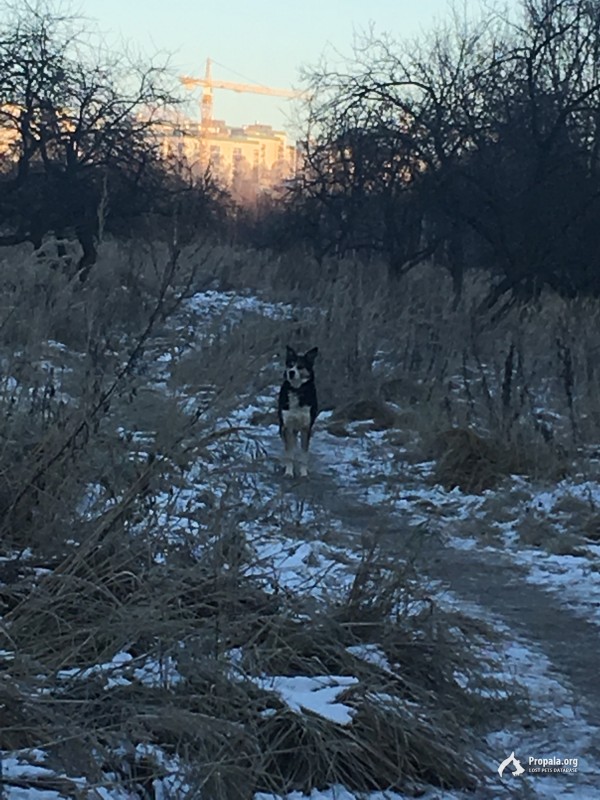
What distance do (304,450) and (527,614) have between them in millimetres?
3978

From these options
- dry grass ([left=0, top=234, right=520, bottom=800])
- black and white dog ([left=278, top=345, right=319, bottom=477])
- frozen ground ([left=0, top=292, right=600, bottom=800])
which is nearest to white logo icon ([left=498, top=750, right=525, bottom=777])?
frozen ground ([left=0, top=292, right=600, bottom=800])

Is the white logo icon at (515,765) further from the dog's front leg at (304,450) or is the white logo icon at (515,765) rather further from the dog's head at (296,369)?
the dog's head at (296,369)

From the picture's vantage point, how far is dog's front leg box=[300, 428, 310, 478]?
909 centimetres

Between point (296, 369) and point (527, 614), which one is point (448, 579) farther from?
point (296, 369)

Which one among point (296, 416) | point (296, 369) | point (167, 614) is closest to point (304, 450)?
point (296, 416)

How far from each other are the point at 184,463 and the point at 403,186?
16.2 meters

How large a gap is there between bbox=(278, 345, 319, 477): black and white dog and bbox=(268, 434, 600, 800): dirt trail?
41.2 inches

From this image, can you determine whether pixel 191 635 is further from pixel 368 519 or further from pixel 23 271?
pixel 368 519

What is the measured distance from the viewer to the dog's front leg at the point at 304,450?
9086mm

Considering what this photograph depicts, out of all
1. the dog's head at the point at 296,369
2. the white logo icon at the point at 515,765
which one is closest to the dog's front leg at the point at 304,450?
the dog's head at the point at 296,369

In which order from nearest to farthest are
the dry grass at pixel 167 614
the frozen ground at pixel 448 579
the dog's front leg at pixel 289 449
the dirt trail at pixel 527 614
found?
1. the dry grass at pixel 167 614
2. the frozen ground at pixel 448 579
3. the dirt trail at pixel 527 614
4. the dog's front leg at pixel 289 449

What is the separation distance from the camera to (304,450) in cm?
938

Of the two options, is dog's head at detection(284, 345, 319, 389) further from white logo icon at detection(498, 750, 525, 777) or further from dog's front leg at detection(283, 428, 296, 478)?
white logo icon at detection(498, 750, 525, 777)

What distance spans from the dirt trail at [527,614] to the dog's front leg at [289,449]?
2.18 feet
